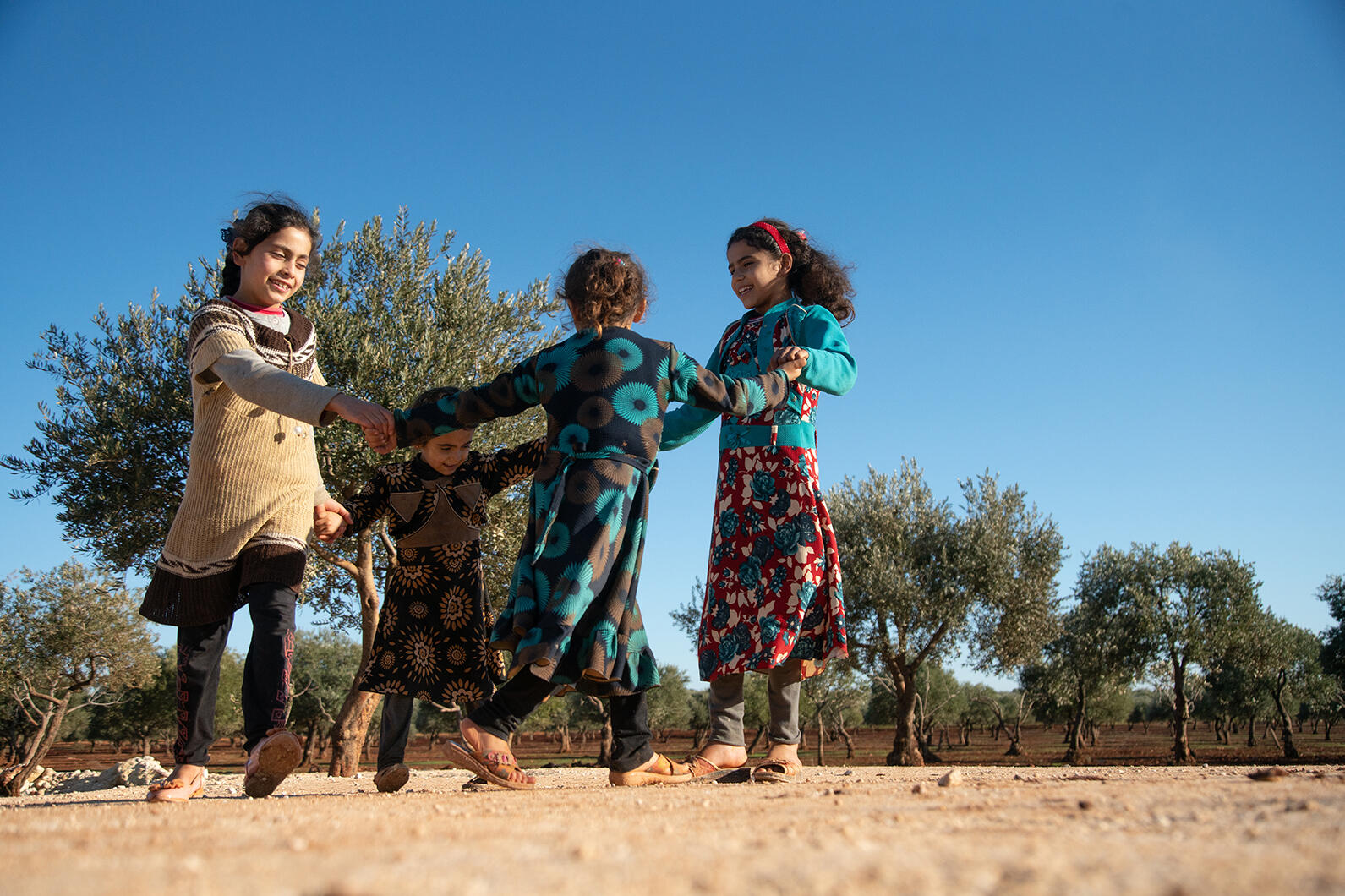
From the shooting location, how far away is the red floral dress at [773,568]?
4.20 metres

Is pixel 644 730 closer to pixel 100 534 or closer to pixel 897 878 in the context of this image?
pixel 897 878

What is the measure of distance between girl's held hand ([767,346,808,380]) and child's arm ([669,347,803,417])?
142 mm

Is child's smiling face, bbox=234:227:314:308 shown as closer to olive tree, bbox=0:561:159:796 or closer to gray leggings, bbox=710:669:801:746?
gray leggings, bbox=710:669:801:746

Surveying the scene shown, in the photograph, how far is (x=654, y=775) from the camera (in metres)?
3.67

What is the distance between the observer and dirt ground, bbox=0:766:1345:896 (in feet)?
3.82

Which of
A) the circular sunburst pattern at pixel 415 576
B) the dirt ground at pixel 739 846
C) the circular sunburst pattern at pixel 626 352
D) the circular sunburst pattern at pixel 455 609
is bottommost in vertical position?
the dirt ground at pixel 739 846

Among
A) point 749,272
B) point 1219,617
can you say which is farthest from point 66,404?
point 1219,617

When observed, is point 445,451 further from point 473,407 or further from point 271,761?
point 271,761

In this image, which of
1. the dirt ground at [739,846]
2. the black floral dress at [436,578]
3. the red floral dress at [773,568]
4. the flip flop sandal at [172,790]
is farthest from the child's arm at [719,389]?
the flip flop sandal at [172,790]

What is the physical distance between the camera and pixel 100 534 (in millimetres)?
12562

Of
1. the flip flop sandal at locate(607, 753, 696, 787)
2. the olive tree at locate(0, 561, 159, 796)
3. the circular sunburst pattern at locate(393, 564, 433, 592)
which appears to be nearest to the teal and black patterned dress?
the flip flop sandal at locate(607, 753, 696, 787)

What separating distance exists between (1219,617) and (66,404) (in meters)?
33.5

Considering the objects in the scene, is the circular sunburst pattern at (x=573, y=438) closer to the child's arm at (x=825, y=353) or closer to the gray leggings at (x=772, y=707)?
the child's arm at (x=825, y=353)

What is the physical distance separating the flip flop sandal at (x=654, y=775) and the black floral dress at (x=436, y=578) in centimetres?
97
